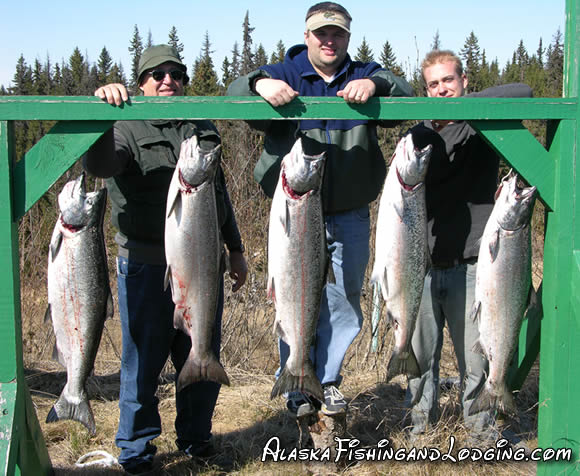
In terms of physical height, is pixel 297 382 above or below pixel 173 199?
below

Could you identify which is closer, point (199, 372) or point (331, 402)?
point (199, 372)

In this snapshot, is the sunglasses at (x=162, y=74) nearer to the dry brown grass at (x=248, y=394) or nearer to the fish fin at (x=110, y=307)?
→ the fish fin at (x=110, y=307)

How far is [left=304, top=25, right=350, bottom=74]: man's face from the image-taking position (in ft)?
10.8

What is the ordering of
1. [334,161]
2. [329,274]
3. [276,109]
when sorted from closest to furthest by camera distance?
[276,109] → [329,274] → [334,161]

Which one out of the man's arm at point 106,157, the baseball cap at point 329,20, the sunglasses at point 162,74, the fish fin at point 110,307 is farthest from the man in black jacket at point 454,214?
the fish fin at point 110,307

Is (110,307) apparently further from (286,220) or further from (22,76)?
(22,76)

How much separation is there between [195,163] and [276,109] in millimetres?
510

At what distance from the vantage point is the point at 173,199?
2.94 meters

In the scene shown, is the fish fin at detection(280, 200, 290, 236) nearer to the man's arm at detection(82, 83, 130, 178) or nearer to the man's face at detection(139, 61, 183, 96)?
the man's arm at detection(82, 83, 130, 178)

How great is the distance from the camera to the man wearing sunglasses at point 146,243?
3.42 meters

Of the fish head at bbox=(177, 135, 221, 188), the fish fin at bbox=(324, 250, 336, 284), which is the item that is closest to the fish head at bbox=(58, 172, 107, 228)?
the fish head at bbox=(177, 135, 221, 188)

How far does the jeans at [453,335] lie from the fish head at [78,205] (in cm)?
210

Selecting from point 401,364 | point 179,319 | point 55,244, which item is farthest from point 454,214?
point 55,244

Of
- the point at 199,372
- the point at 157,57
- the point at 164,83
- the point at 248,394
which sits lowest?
the point at 248,394
